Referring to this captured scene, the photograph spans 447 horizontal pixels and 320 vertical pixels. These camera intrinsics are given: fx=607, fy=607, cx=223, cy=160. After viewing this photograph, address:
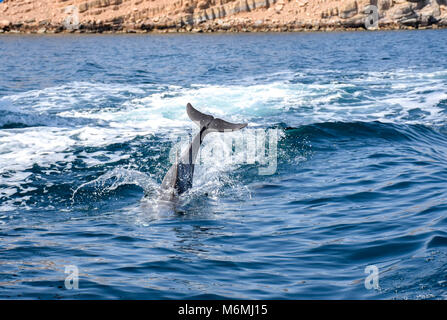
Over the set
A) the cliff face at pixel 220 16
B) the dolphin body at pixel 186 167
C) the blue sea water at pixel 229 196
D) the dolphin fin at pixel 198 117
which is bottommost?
the blue sea water at pixel 229 196

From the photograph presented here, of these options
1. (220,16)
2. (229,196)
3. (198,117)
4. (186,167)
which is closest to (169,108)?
(198,117)

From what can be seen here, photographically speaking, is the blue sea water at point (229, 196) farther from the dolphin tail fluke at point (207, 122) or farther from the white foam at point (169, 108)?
the dolphin tail fluke at point (207, 122)

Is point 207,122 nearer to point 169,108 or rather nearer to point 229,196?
point 229,196

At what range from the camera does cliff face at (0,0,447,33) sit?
7875cm

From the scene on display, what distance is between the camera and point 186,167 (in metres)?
11.5

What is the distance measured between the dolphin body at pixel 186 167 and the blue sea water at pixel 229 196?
11.5 inches

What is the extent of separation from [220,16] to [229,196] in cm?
7494

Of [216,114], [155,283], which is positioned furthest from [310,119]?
[155,283]

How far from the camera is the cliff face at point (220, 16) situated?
258 ft

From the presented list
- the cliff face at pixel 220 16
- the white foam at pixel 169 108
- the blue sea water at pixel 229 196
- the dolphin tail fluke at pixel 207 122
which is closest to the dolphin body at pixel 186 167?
the dolphin tail fluke at pixel 207 122

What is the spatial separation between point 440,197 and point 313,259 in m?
3.97

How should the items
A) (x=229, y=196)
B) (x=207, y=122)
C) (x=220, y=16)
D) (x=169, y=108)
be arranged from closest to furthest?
(x=229, y=196), (x=207, y=122), (x=169, y=108), (x=220, y=16)

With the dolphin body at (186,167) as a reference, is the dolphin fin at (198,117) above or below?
above
